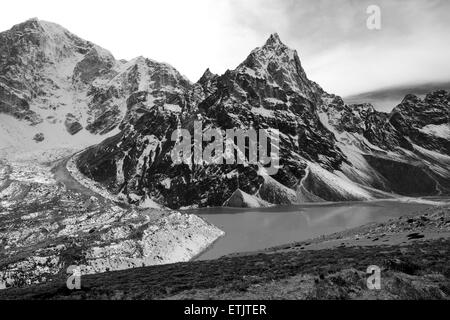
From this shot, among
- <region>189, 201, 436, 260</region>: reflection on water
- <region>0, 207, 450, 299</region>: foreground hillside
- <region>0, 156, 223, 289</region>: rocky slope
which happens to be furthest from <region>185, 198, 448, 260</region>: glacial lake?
<region>0, 207, 450, 299</region>: foreground hillside

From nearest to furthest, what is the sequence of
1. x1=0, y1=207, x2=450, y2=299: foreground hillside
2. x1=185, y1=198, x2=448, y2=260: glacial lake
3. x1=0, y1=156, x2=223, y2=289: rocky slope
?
x1=0, y1=207, x2=450, y2=299: foreground hillside
x1=0, y1=156, x2=223, y2=289: rocky slope
x1=185, y1=198, x2=448, y2=260: glacial lake

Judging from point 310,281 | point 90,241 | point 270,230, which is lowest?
point 270,230

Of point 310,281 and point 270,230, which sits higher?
point 310,281

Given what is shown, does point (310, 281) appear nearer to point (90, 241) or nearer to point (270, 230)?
point (90, 241)

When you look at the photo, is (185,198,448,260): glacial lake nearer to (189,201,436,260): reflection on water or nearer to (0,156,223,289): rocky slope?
(189,201,436,260): reflection on water

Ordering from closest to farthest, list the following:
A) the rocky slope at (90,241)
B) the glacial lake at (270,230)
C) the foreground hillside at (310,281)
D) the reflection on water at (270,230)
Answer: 1. the foreground hillside at (310,281)
2. the rocky slope at (90,241)
3. the glacial lake at (270,230)
4. the reflection on water at (270,230)

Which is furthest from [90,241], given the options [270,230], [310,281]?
[270,230]

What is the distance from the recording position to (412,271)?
32.0m

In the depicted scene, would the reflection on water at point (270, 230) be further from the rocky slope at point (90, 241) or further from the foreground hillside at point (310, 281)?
the foreground hillside at point (310, 281)

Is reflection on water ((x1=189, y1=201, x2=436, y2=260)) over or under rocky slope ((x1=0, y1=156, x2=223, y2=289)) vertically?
under

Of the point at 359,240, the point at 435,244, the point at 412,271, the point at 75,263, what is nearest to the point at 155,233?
the point at 75,263

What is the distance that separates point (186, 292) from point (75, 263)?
53.2 meters

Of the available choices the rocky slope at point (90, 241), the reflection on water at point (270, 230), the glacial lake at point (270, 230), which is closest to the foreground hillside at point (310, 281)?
the rocky slope at point (90, 241)
